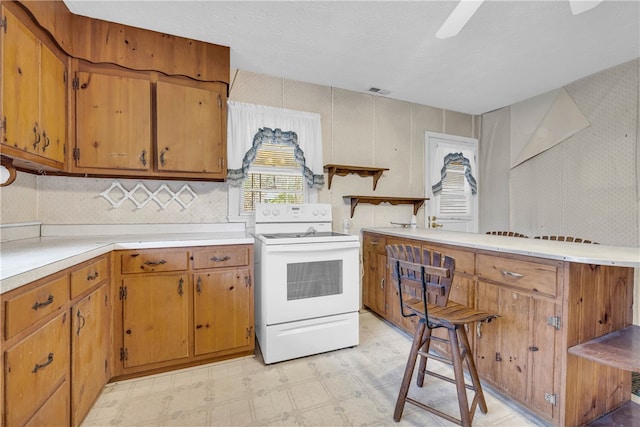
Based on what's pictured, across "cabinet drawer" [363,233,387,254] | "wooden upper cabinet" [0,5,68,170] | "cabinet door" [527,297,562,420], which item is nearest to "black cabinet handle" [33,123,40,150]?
"wooden upper cabinet" [0,5,68,170]

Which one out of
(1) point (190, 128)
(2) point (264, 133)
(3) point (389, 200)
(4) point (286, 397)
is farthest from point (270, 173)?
(4) point (286, 397)

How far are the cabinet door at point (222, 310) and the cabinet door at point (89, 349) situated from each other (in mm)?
520

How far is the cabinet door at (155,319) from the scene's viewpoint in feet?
6.15

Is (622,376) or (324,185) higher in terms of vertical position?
(324,185)

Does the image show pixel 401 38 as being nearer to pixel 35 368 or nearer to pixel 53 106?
pixel 53 106

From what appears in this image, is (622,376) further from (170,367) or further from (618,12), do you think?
(170,367)

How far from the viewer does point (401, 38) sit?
2209 millimetres

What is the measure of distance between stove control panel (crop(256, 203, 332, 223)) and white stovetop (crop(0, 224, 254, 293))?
0.33m

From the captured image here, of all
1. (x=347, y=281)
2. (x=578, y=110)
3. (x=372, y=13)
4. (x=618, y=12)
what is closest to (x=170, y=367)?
(x=347, y=281)

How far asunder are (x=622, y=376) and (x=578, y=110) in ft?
8.25

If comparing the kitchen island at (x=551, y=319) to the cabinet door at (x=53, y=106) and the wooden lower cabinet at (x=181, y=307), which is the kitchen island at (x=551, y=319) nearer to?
the wooden lower cabinet at (x=181, y=307)

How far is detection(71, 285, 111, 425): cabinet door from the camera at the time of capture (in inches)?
55.4

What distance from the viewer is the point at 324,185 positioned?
3080 millimetres

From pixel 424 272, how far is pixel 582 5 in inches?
75.6
